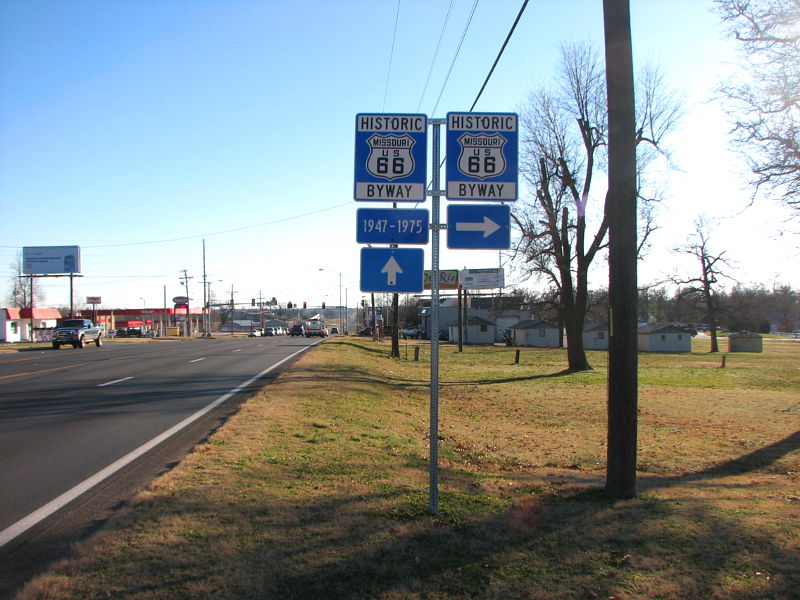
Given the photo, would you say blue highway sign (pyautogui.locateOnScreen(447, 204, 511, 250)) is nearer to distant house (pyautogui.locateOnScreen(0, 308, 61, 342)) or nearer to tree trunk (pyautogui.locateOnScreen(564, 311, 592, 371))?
tree trunk (pyautogui.locateOnScreen(564, 311, 592, 371))

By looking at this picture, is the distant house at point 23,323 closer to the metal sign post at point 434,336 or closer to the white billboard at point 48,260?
the white billboard at point 48,260

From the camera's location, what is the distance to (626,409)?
6.00 metres

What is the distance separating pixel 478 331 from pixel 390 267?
228ft

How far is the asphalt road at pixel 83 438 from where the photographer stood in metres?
5.00

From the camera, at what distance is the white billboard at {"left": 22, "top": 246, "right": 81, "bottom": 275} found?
6925 centimetres

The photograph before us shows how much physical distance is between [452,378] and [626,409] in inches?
729

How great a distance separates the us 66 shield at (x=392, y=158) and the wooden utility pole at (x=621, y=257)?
215cm

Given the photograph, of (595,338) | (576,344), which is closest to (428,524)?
(576,344)

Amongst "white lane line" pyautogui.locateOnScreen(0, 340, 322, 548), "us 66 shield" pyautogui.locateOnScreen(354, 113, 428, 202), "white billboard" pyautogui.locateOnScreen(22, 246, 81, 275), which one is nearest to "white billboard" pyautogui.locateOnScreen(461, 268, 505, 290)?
"white lane line" pyautogui.locateOnScreen(0, 340, 322, 548)

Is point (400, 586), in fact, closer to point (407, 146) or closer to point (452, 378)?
point (407, 146)

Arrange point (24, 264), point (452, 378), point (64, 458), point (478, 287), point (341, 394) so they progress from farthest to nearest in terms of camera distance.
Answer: point (24, 264) → point (478, 287) → point (452, 378) → point (341, 394) → point (64, 458)

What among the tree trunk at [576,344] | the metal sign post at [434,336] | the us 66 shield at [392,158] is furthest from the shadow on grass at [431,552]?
the tree trunk at [576,344]

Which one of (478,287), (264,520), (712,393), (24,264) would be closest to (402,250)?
(264,520)

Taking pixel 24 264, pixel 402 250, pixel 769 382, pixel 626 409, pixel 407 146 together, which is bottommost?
pixel 769 382
